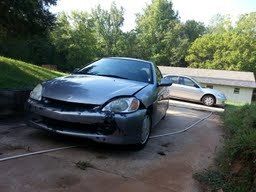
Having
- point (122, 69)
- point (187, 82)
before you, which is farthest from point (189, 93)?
point (122, 69)

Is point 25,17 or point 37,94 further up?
point 25,17

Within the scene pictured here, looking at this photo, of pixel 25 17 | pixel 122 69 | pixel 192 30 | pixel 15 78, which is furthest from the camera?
pixel 192 30

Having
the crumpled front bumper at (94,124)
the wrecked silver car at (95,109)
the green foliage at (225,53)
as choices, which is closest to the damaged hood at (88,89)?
the wrecked silver car at (95,109)

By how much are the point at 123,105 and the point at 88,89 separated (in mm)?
638

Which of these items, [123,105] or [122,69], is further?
[122,69]

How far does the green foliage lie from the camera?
1960 inches

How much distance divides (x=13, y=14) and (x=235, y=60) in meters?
44.5

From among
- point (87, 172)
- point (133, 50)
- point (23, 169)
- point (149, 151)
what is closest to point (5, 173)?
point (23, 169)

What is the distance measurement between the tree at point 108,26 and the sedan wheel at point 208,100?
4040 centimetres

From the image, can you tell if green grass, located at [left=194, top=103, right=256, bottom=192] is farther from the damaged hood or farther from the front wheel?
the damaged hood

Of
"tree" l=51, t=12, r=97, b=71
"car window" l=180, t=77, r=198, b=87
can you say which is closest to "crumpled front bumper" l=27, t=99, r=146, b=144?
"car window" l=180, t=77, r=198, b=87

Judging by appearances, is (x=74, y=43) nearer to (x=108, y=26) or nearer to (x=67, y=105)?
(x=108, y=26)

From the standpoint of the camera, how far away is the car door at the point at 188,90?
751 inches

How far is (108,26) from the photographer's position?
61.7 metres
